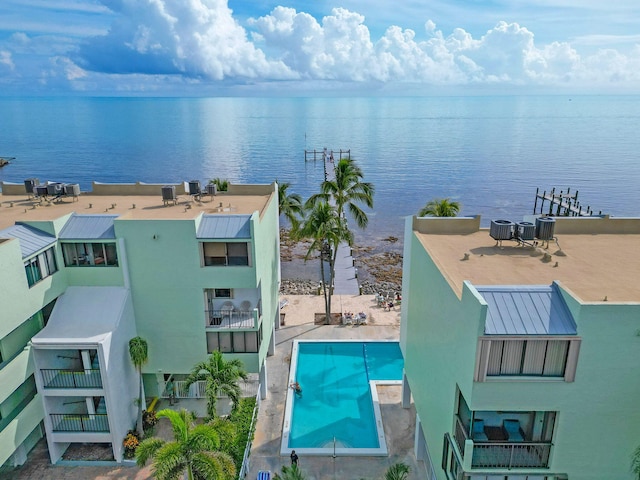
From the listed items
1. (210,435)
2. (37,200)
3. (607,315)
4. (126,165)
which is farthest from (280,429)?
(126,165)

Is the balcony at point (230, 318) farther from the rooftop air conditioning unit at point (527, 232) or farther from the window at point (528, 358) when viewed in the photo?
the rooftop air conditioning unit at point (527, 232)

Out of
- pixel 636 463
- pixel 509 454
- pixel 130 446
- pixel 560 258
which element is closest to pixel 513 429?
pixel 509 454

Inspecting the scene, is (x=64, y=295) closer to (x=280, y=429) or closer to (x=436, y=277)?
(x=280, y=429)

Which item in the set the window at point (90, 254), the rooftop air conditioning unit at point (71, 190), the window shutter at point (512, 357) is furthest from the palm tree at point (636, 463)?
the rooftop air conditioning unit at point (71, 190)

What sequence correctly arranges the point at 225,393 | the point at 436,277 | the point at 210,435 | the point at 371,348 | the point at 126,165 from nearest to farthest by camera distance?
the point at 210,435 → the point at 436,277 → the point at 225,393 → the point at 371,348 → the point at 126,165

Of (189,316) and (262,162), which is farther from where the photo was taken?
(262,162)

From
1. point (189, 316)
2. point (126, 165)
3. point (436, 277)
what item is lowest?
point (126, 165)

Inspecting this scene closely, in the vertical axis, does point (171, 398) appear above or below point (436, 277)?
below
